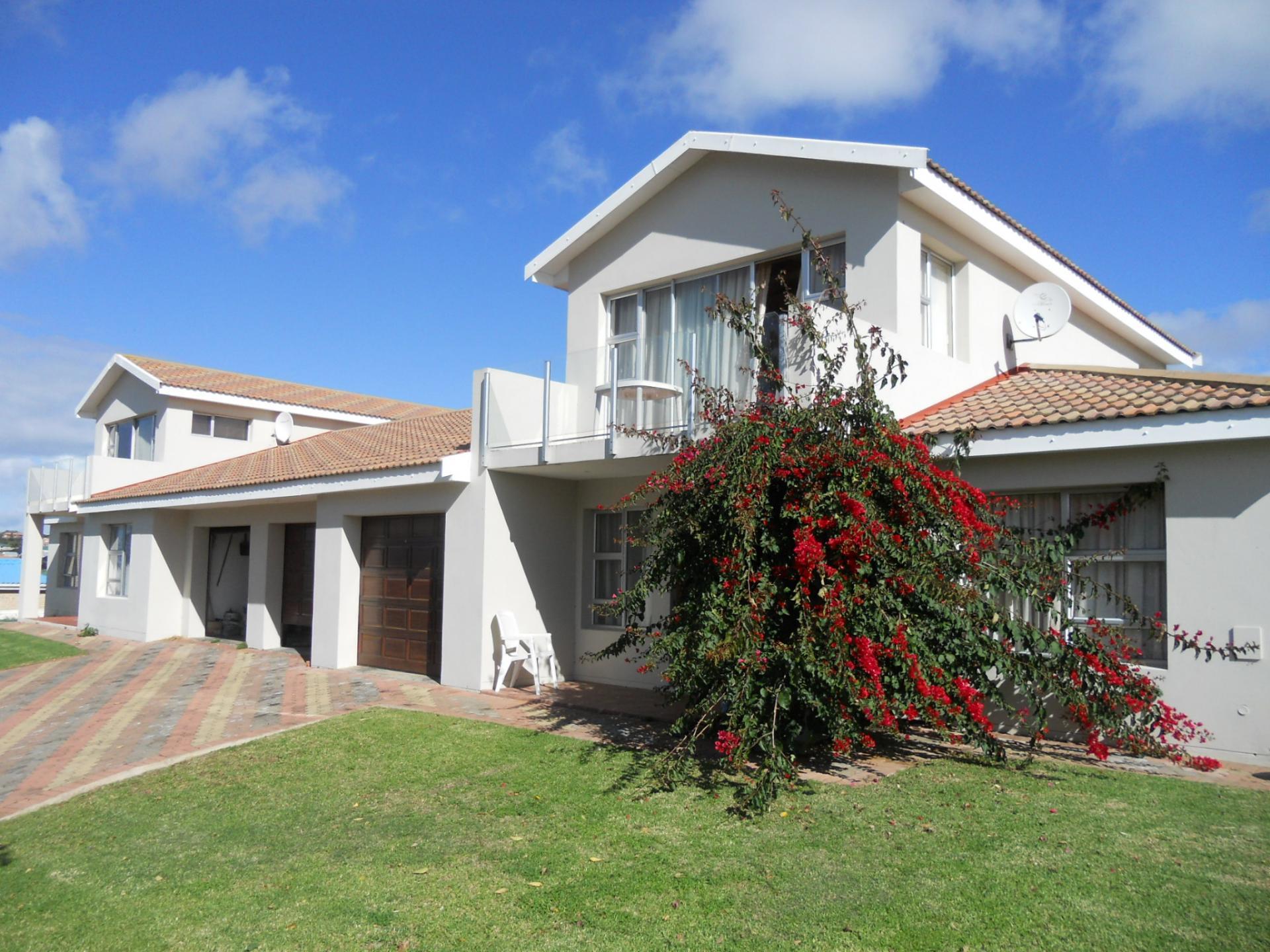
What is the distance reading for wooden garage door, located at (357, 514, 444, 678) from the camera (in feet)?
45.6

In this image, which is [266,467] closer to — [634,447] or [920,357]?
[634,447]

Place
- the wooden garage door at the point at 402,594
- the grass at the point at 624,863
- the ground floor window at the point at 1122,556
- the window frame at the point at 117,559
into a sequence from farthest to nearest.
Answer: the window frame at the point at 117,559
the wooden garage door at the point at 402,594
the ground floor window at the point at 1122,556
the grass at the point at 624,863

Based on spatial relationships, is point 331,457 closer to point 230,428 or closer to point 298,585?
point 298,585

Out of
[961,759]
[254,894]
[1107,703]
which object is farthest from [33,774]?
[1107,703]

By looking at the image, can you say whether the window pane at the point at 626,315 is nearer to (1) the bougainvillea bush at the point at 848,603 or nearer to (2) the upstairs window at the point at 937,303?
(2) the upstairs window at the point at 937,303

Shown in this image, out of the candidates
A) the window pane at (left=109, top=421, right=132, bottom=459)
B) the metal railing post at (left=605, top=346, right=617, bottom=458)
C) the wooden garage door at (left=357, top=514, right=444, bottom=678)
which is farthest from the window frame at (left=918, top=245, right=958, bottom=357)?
the window pane at (left=109, top=421, right=132, bottom=459)

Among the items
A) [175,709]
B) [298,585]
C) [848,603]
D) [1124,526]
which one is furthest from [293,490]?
[1124,526]

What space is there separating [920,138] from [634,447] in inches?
188

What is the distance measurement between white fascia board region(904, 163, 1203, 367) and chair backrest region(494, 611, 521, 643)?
290 inches

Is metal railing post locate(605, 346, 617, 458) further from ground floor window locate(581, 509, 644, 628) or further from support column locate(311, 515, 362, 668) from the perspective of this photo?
support column locate(311, 515, 362, 668)

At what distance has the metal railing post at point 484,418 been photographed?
41.6ft

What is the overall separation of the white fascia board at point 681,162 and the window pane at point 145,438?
14.9 m

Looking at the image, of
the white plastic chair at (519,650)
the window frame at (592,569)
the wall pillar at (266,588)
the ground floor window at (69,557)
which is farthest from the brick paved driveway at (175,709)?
the ground floor window at (69,557)

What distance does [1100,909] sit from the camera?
4.76 meters
